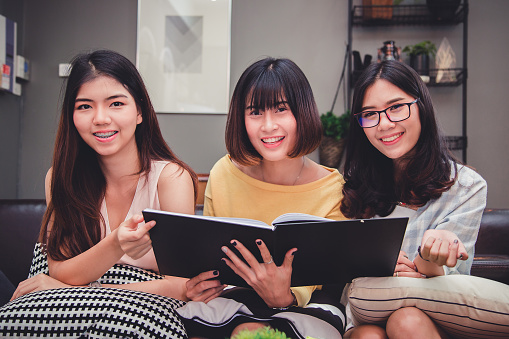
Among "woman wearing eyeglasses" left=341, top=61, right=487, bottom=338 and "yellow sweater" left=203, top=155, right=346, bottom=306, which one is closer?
"woman wearing eyeglasses" left=341, top=61, right=487, bottom=338

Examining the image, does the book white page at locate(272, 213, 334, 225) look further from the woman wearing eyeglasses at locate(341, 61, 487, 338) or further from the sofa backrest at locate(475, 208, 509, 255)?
the sofa backrest at locate(475, 208, 509, 255)

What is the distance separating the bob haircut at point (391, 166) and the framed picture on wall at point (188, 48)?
1.82m

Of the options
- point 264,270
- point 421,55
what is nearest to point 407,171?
point 264,270

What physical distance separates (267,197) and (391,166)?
45 cm

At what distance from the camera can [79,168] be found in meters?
1.42

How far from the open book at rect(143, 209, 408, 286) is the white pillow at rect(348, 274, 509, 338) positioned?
0.06 meters

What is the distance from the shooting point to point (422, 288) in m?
0.99

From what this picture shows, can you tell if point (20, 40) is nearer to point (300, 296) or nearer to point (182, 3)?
point (182, 3)

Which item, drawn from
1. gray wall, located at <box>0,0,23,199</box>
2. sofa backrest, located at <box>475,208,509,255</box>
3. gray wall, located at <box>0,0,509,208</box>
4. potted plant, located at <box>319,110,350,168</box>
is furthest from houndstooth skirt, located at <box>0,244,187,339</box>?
gray wall, located at <box>0,0,23,199</box>

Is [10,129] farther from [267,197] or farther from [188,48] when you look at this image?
[267,197]

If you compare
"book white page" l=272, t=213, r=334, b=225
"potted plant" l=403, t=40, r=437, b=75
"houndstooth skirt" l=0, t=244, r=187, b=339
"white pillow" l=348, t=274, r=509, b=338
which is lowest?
"houndstooth skirt" l=0, t=244, r=187, b=339

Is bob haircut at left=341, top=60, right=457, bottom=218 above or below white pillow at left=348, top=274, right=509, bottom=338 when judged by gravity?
above

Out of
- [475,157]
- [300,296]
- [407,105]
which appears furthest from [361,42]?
[300,296]

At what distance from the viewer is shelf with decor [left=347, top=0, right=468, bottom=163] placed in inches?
114
